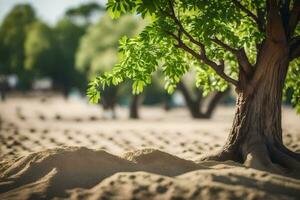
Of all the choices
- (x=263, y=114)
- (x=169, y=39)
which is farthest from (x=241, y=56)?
(x=169, y=39)

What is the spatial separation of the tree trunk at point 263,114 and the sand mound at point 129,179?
1.00 m

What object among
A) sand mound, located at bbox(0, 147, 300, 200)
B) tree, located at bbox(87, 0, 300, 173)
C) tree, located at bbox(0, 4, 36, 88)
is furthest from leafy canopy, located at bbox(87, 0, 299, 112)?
tree, located at bbox(0, 4, 36, 88)

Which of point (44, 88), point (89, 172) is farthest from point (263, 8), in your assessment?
point (44, 88)

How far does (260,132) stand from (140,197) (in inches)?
150

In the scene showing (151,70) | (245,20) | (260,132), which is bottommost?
(260,132)

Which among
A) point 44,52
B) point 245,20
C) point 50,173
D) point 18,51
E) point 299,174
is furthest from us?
point 18,51

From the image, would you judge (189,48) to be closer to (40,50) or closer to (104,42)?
(104,42)

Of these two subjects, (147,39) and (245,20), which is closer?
(147,39)

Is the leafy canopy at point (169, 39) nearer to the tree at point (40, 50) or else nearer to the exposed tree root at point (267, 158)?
the exposed tree root at point (267, 158)

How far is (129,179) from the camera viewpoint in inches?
267

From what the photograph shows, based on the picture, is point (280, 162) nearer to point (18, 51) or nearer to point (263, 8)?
point (263, 8)

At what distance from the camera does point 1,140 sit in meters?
15.2

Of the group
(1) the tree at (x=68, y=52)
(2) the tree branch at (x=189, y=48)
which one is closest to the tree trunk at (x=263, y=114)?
(2) the tree branch at (x=189, y=48)

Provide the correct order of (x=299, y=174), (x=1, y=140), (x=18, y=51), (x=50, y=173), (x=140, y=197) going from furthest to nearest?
(x=18, y=51) < (x=1, y=140) < (x=299, y=174) < (x=50, y=173) < (x=140, y=197)
